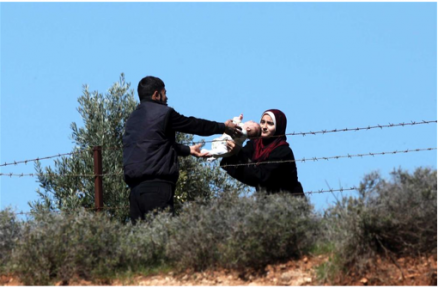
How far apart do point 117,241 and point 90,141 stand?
392 inches

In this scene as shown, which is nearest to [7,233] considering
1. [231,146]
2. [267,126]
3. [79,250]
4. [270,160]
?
[79,250]

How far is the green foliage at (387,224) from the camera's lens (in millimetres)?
8211

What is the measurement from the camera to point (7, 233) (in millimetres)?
10227

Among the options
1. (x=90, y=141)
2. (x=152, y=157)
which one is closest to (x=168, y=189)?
(x=152, y=157)

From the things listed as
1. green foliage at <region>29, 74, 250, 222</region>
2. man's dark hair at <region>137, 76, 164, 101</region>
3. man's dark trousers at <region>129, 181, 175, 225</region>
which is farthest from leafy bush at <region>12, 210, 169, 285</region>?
green foliage at <region>29, 74, 250, 222</region>

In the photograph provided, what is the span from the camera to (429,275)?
802cm

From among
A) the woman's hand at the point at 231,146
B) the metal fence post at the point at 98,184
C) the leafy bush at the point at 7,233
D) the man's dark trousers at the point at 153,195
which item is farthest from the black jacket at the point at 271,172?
the leafy bush at the point at 7,233

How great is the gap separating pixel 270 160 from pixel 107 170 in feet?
26.9

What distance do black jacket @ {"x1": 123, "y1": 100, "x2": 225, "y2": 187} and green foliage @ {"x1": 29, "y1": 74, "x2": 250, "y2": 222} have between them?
741cm

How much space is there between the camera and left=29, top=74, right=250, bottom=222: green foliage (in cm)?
1812

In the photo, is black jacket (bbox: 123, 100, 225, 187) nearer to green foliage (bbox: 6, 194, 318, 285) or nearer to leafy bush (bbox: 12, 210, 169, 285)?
green foliage (bbox: 6, 194, 318, 285)

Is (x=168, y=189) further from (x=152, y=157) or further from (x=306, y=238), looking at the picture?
(x=306, y=238)

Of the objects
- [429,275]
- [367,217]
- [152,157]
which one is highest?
[152,157]

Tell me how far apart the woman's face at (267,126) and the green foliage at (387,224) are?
104 inches
